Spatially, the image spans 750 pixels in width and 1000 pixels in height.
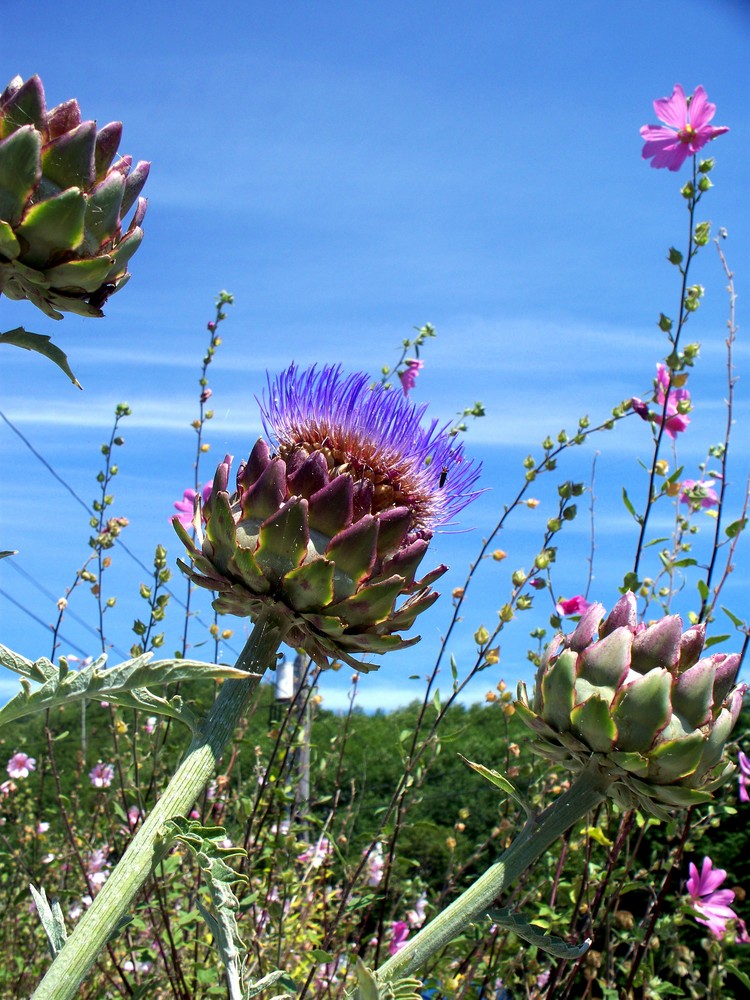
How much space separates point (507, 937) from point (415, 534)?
5.96ft

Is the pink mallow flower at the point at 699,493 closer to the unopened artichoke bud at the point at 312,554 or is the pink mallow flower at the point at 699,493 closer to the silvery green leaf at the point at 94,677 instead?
the unopened artichoke bud at the point at 312,554

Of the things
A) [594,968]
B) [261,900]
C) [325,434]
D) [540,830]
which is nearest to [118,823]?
[261,900]

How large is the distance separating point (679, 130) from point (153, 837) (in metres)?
2.76

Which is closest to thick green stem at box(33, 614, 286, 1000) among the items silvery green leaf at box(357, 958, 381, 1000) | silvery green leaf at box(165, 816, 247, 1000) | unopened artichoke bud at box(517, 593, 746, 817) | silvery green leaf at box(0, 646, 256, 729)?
silvery green leaf at box(165, 816, 247, 1000)

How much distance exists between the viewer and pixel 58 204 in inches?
53.0

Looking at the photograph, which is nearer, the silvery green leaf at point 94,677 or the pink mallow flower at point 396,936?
the silvery green leaf at point 94,677

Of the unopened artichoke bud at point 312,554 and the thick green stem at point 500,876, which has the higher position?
the unopened artichoke bud at point 312,554

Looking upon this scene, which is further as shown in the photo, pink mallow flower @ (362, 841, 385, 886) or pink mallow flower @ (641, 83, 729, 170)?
pink mallow flower @ (362, 841, 385, 886)

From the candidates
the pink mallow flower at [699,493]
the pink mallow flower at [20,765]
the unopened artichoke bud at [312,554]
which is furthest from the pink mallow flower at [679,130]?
the pink mallow flower at [20,765]

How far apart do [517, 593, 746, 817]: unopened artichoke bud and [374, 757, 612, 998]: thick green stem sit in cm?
5

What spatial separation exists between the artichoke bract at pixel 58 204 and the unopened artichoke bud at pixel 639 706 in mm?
993

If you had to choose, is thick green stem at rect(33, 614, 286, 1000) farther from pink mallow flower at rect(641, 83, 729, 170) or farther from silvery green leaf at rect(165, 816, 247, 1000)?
pink mallow flower at rect(641, 83, 729, 170)

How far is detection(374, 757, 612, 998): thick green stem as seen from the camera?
137 cm

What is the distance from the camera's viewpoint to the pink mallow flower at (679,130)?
9.78ft
